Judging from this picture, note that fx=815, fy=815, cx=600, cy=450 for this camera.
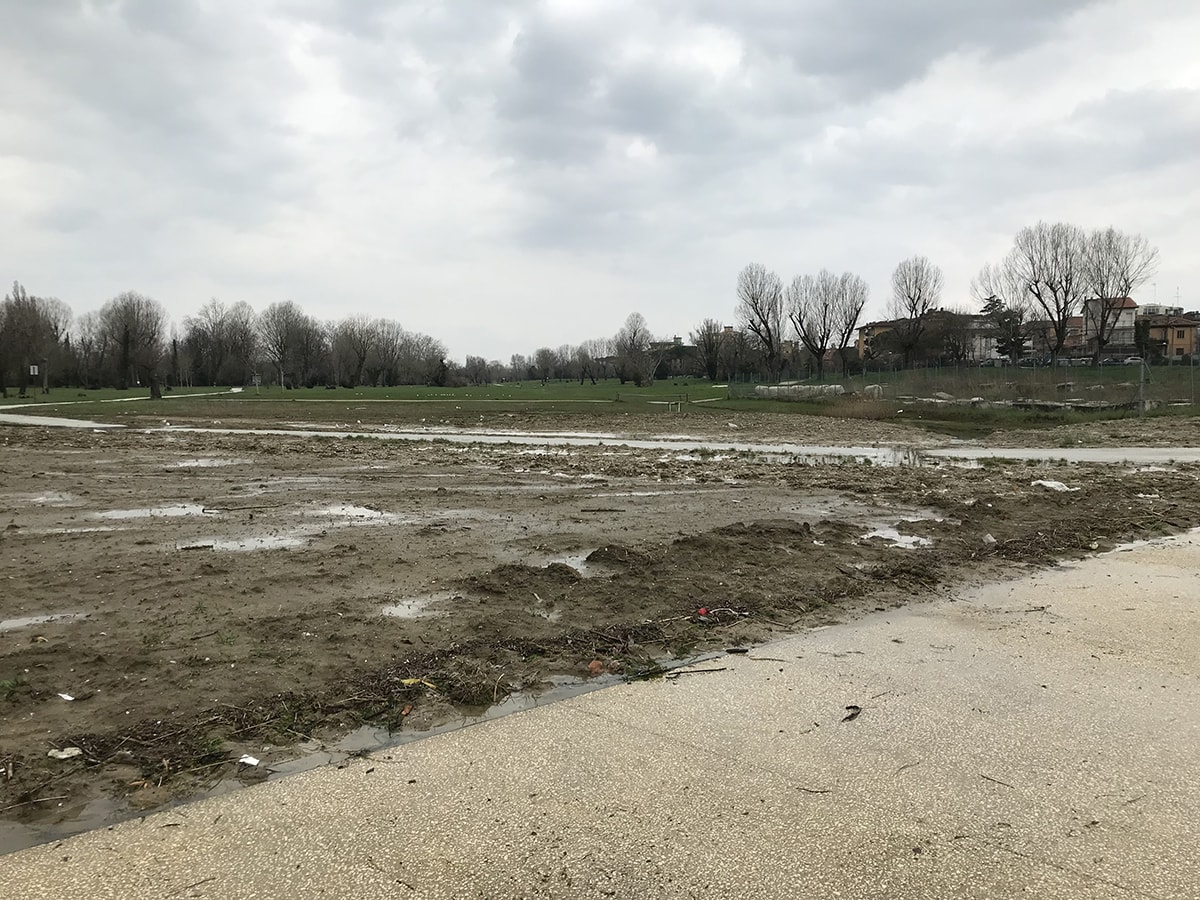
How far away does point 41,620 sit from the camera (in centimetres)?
598

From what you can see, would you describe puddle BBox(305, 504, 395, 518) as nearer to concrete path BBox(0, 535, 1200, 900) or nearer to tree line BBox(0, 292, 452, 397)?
concrete path BBox(0, 535, 1200, 900)

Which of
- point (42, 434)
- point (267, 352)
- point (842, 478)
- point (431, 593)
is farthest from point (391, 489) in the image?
point (267, 352)

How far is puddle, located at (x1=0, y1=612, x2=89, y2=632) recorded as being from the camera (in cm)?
584

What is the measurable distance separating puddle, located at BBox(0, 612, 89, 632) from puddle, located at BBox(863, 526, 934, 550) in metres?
8.04

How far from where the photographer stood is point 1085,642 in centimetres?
587

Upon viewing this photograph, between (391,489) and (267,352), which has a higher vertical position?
(267,352)

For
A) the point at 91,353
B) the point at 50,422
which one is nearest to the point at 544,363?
the point at 91,353

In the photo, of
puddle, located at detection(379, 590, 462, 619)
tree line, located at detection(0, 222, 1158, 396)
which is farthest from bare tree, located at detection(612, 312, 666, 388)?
puddle, located at detection(379, 590, 462, 619)

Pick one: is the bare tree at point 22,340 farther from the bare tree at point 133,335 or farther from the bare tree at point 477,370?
the bare tree at point 477,370

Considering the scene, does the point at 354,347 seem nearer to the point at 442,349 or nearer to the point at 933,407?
the point at 442,349

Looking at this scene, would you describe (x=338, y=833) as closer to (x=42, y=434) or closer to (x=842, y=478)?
(x=842, y=478)

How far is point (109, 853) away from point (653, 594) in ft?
14.8

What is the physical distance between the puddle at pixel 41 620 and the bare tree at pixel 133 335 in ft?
246

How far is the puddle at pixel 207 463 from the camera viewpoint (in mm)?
17109
